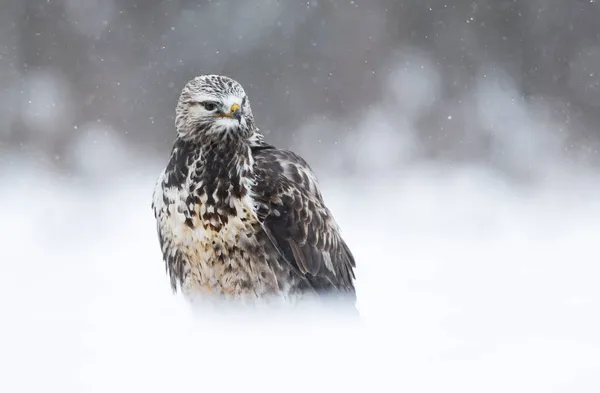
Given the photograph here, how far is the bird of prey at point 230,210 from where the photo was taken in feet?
14.8

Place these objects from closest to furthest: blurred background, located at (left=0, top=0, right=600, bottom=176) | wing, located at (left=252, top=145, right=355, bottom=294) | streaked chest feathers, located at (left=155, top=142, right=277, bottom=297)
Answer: streaked chest feathers, located at (left=155, top=142, right=277, bottom=297)
wing, located at (left=252, top=145, right=355, bottom=294)
blurred background, located at (left=0, top=0, right=600, bottom=176)

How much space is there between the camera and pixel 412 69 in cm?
1490

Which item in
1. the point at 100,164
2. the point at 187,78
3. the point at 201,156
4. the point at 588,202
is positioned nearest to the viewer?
the point at 201,156

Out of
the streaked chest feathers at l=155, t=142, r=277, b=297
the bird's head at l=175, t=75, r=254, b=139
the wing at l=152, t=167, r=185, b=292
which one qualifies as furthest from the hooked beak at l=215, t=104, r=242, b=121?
the wing at l=152, t=167, r=185, b=292

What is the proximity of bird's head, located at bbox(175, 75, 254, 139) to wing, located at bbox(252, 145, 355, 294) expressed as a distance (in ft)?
0.74

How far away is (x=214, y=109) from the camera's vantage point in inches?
181

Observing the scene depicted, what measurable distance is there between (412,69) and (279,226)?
1060 centimetres

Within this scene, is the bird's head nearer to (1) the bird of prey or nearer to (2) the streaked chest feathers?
(1) the bird of prey

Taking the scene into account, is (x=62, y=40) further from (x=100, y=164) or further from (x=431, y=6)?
(x=431, y=6)

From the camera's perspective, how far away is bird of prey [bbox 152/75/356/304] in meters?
4.52

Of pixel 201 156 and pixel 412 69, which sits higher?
pixel 412 69

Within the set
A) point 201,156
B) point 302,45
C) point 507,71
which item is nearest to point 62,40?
point 302,45

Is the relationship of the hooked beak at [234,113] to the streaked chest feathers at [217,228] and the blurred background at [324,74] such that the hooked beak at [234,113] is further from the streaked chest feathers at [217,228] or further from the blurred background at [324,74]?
the blurred background at [324,74]

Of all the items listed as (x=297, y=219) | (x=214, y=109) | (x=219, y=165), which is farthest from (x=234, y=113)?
(x=297, y=219)
